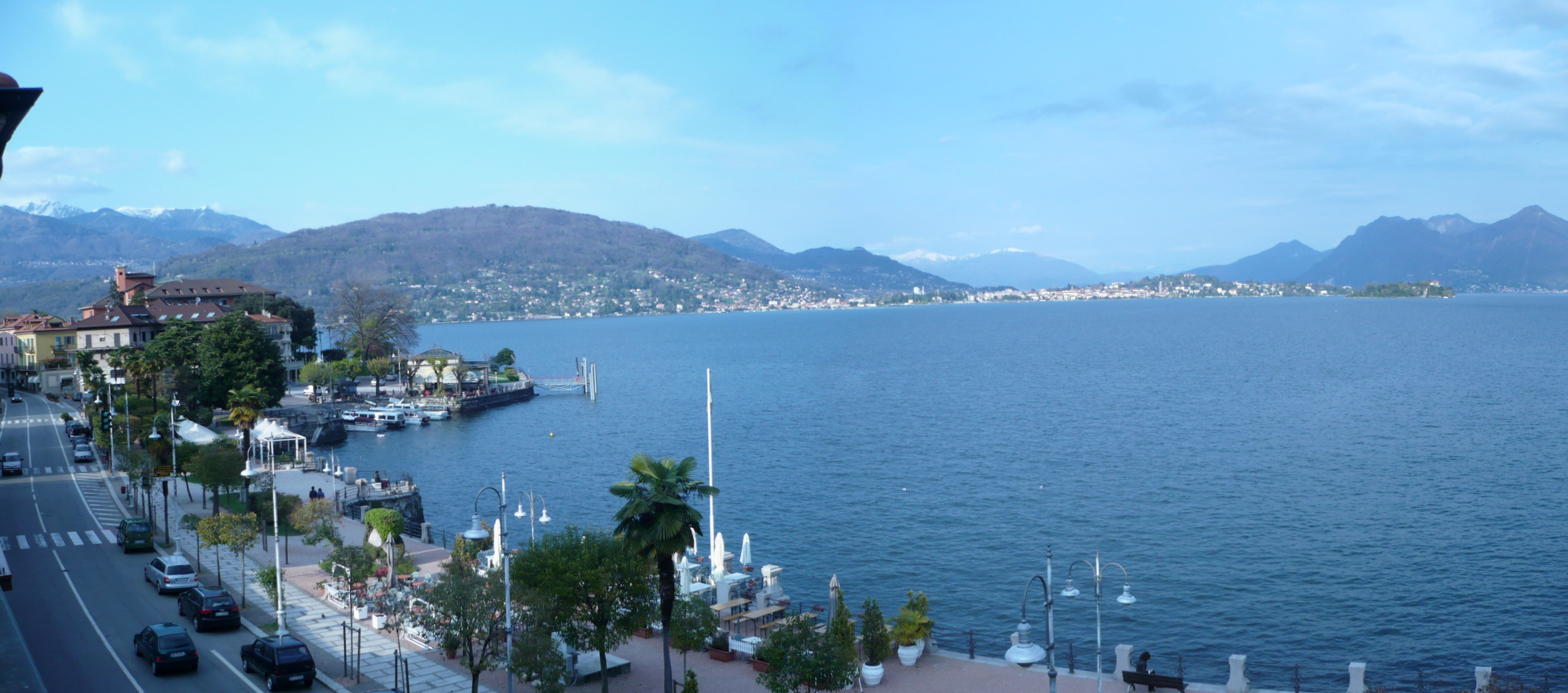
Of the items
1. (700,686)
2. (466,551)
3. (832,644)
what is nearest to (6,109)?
(832,644)

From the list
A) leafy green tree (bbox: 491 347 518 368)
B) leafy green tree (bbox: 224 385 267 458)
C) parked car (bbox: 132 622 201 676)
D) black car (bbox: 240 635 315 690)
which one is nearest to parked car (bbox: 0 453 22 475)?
leafy green tree (bbox: 224 385 267 458)

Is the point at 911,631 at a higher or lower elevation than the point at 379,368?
lower

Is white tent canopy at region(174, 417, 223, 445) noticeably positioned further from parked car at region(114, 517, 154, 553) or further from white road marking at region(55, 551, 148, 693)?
white road marking at region(55, 551, 148, 693)

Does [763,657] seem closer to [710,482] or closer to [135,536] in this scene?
[710,482]

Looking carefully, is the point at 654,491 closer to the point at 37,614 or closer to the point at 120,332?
the point at 37,614

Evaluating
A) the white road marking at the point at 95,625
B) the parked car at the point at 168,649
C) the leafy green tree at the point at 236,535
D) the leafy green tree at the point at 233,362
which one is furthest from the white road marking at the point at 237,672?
the leafy green tree at the point at 233,362

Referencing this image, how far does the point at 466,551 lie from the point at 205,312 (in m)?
88.2

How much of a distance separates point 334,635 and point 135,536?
43.7 feet

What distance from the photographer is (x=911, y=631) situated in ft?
77.4

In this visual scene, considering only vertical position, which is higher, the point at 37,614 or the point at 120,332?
the point at 120,332

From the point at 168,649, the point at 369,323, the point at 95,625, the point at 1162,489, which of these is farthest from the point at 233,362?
the point at 1162,489

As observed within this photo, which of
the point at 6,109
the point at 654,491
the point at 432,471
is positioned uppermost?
the point at 6,109

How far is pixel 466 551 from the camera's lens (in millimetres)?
27203

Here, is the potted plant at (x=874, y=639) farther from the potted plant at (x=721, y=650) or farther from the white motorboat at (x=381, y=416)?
the white motorboat at (x=381, y=416)
